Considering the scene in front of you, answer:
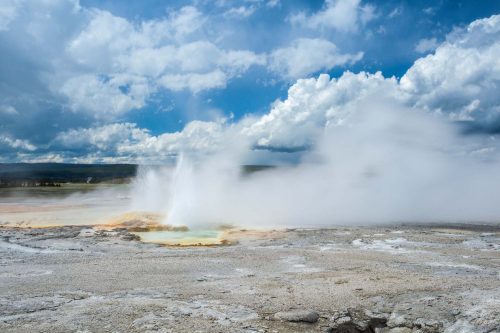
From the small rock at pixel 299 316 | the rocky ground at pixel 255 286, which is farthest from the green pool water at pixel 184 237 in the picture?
the small rock at pixel 299 316

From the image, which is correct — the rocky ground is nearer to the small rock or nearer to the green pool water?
the small rock

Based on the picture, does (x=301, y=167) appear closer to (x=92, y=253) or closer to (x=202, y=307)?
(x=92, y=253)

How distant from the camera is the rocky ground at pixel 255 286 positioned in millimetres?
6402

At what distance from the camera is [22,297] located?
24.7 ft

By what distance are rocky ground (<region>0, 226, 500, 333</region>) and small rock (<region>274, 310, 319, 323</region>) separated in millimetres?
17

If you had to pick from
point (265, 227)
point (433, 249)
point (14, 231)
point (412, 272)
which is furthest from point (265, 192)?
point (412, 272)

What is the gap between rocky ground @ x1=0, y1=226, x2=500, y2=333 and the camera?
6402 mm

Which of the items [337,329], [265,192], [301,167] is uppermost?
[301,167]

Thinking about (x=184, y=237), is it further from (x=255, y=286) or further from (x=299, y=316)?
(x=299, y=316)

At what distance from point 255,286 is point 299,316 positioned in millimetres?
1888

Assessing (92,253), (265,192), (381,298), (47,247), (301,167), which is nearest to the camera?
(381,298)

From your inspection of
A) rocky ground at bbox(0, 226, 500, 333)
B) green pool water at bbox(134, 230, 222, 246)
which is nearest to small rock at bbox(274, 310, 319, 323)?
rocky ground at bbox(0, 226, 500, 333)

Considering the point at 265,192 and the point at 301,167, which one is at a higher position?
the point at 301,167

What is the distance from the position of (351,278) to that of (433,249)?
4.68 metres
